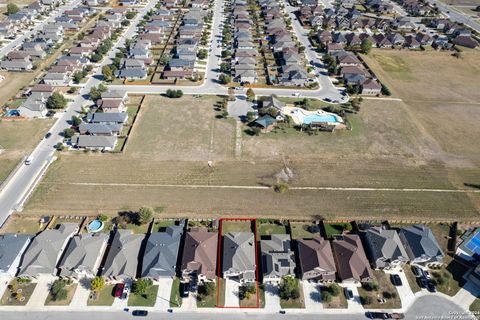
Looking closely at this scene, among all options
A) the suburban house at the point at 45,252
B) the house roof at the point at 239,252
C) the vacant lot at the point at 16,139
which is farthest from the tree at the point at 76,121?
the house roof at the point at 239,252

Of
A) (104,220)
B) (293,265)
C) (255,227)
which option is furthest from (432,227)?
(104,220)

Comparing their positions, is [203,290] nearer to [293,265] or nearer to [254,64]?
[293,265]

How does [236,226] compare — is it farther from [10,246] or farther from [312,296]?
[10,246]

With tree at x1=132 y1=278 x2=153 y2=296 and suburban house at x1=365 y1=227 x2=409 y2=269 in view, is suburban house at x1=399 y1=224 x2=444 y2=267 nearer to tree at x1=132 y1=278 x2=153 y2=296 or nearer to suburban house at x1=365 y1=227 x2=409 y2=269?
suburban house at x1=365 y1=227 x2=409 y2=269

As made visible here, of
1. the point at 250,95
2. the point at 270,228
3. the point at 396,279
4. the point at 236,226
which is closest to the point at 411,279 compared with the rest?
the point at 396,279

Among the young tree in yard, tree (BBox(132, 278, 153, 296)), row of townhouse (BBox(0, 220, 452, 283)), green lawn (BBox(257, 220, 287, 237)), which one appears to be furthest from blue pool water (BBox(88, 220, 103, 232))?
the young tree in yard
